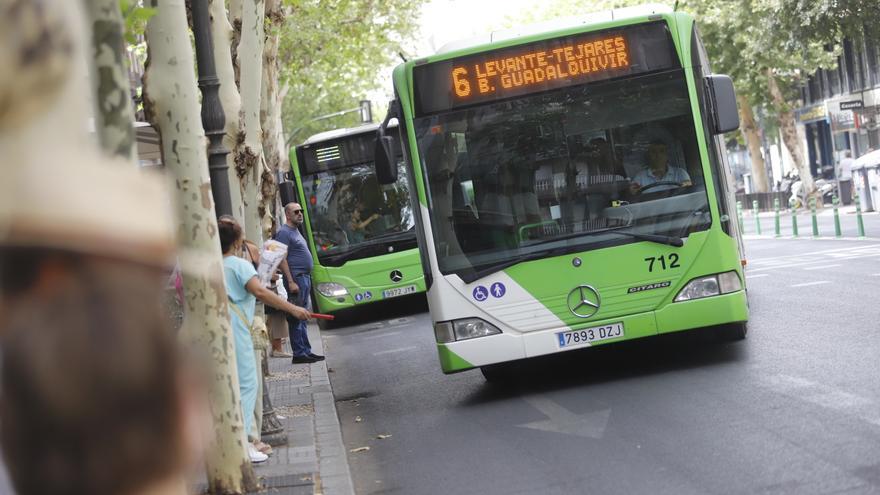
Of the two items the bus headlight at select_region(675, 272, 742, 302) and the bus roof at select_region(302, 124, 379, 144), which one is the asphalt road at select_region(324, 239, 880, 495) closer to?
the bus headlight at select_region(675, 272, 742, 302)

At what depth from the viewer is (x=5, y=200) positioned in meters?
0.96

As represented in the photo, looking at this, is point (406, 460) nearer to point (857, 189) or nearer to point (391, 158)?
point (391, 158)

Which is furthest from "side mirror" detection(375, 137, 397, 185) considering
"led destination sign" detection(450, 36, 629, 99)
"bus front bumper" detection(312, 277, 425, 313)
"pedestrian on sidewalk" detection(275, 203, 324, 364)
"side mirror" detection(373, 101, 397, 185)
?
"bus front bumper" detection(312, 277, 425, 313)

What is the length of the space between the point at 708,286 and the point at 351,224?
12.9m

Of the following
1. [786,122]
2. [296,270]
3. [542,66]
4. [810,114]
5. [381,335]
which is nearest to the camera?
[542,66]

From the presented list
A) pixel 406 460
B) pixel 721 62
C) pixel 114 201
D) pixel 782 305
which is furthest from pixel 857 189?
pixel 114 201

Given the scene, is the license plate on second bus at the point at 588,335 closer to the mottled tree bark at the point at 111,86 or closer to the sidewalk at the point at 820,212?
the mottled tree bark at the point at 111,86

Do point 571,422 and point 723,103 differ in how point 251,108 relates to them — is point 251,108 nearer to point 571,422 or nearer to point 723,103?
point 723,103

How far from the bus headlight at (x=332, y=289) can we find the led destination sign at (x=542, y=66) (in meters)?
12.3

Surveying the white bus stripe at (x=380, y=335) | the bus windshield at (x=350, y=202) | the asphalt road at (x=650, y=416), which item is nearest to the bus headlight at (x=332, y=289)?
the bus windshield at (x=350, y=202)

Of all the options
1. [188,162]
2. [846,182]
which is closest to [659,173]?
[188,162]

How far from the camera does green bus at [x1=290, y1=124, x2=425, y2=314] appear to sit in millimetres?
23078

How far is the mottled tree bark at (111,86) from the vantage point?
1.84 meters

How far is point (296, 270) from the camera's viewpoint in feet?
59.6
